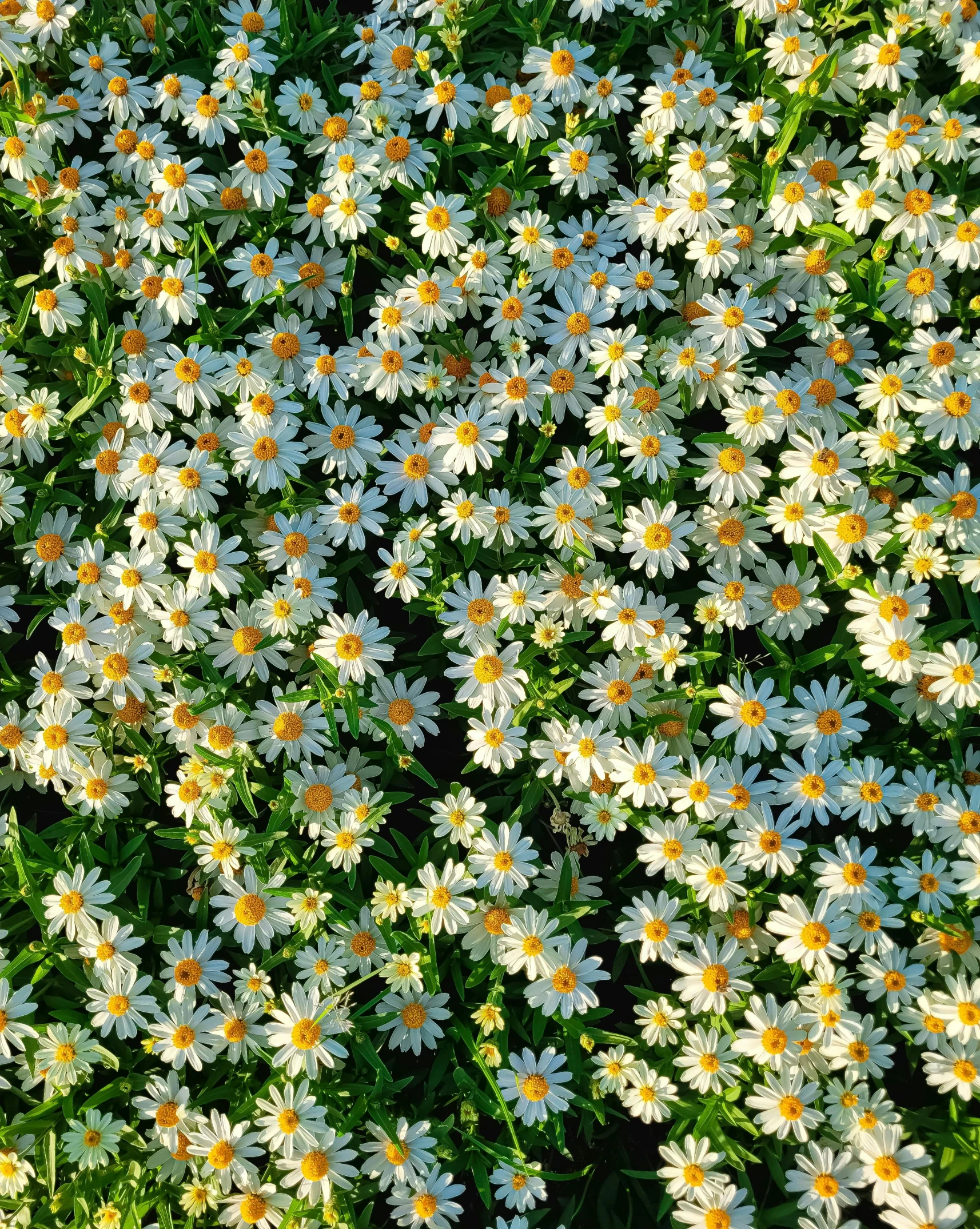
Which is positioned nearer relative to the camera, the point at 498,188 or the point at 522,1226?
the point at 522,1226

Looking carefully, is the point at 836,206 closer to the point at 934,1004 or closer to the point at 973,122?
the point at 973,122

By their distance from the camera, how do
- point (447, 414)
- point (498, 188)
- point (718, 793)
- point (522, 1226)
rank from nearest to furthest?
point (522, 1226) → point (718, 793) → point (447, 414) → point (498, 188)

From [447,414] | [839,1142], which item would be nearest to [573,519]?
[447,414]

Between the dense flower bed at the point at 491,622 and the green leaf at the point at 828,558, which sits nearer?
the dense flower bed at the point at 491,622

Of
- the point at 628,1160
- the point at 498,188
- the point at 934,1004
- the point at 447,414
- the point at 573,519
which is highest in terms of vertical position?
the point at 498,188

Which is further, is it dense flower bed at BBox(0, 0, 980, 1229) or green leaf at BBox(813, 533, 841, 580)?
green leaf at BBox(813, 533, 841, 580)

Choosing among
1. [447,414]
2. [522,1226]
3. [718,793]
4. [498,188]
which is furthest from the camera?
[498,188]

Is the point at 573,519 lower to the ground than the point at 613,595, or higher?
higher

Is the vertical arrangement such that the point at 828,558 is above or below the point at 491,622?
above
